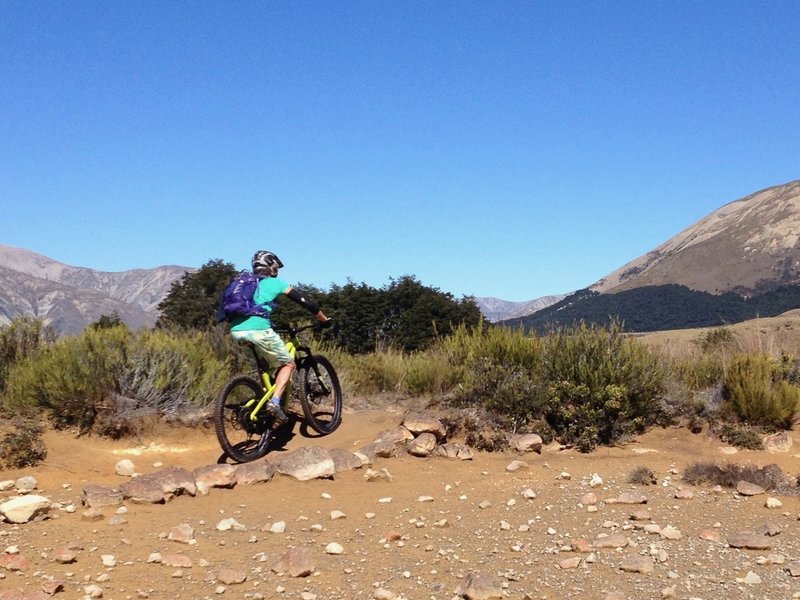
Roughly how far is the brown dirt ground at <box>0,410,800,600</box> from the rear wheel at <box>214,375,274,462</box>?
606 mm

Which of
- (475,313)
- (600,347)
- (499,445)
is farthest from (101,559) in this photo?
(475,313)

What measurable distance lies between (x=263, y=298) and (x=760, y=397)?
6.56 m

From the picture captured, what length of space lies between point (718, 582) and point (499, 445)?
3.74 metres

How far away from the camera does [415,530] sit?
5.47 meters

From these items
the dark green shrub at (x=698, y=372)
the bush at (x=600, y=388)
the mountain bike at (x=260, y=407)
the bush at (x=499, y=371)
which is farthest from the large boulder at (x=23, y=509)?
the dark green shrub at (x=698, y=372)

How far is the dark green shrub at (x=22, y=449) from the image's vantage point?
667 centimetres

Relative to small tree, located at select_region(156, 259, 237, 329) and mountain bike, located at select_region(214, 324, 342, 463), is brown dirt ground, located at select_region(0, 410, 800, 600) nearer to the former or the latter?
mountain bike, located at select_region(214, 324, 342, 463)

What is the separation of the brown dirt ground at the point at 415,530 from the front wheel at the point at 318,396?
1.86 feet

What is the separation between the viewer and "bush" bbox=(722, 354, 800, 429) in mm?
8438

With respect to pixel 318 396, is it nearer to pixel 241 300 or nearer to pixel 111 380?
pixel 241 300

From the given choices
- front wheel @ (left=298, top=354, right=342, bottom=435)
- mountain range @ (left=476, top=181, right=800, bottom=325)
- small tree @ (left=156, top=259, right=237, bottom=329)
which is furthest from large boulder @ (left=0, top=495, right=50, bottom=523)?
mountain range @ (left=476, top=181, right=800, bottom=325)

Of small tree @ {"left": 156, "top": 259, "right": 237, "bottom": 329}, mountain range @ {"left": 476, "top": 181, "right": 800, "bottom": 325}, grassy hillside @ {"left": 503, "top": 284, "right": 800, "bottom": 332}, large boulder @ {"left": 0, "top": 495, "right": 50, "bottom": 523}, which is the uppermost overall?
mountain range @ {"left": 476, "top": 181, "right": 800, "bottom": 325}

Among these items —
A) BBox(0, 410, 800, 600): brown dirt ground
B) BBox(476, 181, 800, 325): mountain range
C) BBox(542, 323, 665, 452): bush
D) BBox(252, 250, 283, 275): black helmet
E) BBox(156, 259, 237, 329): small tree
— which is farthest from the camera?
BBox(476, 181, 800, 325): mountain range

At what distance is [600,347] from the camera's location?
914 cm
